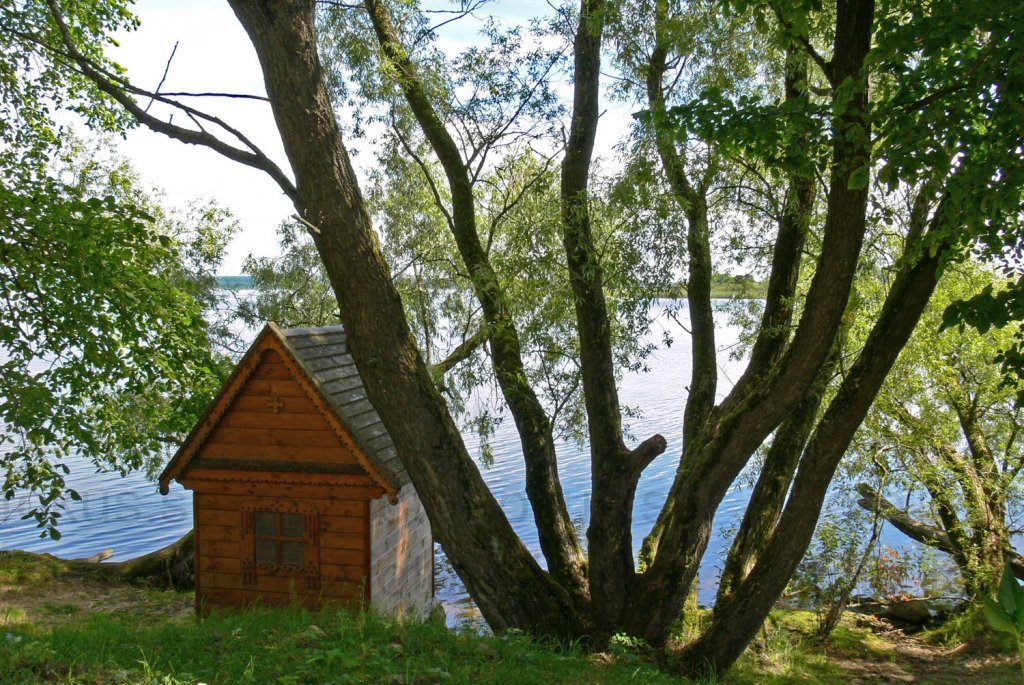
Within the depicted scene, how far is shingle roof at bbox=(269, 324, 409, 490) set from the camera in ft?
34.5

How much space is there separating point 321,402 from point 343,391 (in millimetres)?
603

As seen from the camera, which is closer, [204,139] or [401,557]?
[204,139]

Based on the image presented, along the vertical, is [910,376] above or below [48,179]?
below

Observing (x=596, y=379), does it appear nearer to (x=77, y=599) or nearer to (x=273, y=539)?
(x=273, y=539)

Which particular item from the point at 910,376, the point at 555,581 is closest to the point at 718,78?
the point at 555,581

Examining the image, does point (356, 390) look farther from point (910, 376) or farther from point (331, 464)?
point (910, 376)

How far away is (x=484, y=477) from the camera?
87.0 ft

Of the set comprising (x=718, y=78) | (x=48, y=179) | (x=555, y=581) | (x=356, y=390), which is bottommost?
(x=555, y=581)

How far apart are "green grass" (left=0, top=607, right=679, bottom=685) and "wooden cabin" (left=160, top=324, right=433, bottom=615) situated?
323 centimetres

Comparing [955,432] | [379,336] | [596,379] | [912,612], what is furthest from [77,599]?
[955,432]

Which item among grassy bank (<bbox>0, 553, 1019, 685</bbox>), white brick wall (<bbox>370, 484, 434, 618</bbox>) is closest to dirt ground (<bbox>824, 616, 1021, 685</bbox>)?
grassy bank (<bbox>0, 553, 1019, 685</bbox>)

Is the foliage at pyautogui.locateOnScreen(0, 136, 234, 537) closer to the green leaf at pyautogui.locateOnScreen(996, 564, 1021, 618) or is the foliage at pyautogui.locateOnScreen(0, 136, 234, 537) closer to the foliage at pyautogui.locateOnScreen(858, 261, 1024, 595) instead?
the green leaf at pyautogui.locateOnScreen(996, 564, 1021, 618)

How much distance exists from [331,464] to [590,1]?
21.1 feet

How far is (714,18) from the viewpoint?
9883 millimetres
